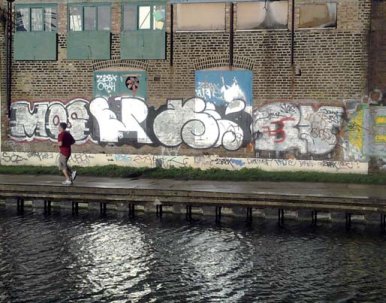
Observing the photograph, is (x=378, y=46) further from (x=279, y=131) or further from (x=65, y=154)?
(x=65, y=154)

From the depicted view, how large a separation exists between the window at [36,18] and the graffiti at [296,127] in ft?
25.3

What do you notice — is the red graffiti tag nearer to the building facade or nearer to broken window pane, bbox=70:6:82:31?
the building facade

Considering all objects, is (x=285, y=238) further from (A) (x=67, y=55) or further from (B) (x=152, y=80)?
(A) (x=67, y=55)

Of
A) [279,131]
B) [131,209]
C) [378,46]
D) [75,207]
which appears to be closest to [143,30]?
[279,131]

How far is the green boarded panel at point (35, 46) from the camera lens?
21.5m

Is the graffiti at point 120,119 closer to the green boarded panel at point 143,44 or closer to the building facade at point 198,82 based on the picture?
the building facade at point 198,82

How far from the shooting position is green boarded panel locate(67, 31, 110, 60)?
21016 millimetres

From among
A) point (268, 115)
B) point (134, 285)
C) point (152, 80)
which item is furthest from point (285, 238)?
point (152, 80)

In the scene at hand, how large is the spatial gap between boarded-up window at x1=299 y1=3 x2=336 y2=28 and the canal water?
7605 millimetres

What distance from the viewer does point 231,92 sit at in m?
20.3

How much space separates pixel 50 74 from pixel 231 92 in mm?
6398

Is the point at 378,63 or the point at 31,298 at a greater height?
the point at 378,63

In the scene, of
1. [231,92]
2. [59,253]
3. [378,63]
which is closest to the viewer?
[59,253]

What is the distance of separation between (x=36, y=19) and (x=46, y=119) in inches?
137
